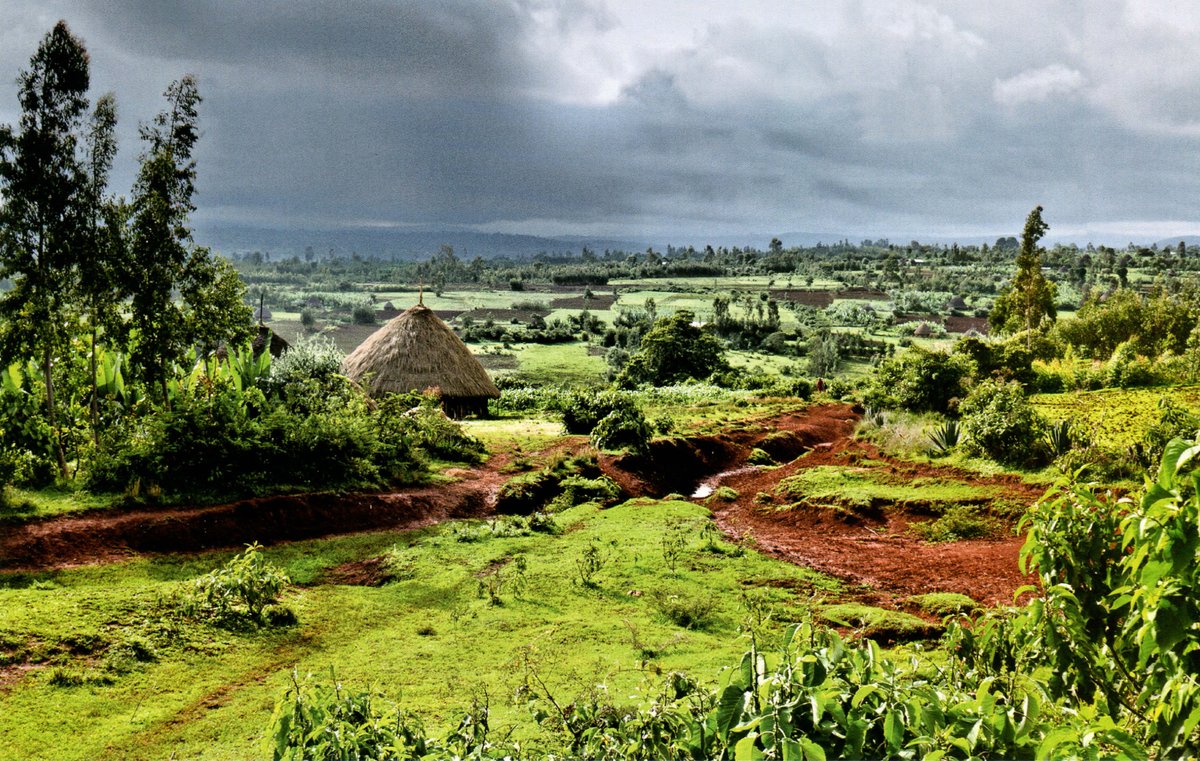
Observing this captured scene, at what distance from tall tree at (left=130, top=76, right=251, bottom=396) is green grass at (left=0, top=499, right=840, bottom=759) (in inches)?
189

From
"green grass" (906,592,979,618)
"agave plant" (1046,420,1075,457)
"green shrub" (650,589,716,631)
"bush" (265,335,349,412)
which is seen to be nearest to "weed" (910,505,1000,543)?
"agave plant" (1046,420,1075,457)

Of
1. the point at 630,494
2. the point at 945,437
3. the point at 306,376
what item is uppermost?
the point at 306,376

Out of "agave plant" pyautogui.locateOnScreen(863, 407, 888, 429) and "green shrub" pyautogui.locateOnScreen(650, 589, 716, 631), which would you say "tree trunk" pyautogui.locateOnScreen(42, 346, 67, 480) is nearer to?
"green shrub" pyautogui.locateOnScreen(650, 589, 716, 631)

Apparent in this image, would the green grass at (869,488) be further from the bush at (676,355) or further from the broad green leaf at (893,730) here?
the bush at (676,355)

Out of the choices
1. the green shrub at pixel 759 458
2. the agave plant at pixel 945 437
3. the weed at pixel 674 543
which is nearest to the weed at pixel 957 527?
the weed at pixel 674 543

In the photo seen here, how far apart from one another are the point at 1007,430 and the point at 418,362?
18113 mm

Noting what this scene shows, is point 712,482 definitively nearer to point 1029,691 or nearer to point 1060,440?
point 1060,440

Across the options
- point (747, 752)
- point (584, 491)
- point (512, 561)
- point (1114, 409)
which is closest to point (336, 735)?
point (747, 752)

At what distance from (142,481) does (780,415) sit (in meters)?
20.2

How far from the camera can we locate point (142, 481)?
11766mm

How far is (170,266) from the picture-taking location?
43.2 ft

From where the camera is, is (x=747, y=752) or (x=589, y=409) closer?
(x=747, y=752)

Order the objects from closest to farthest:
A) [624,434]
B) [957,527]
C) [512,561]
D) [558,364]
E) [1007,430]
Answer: [512,561] → [957,527] → [1007,430] → [624,434] → [558,364]

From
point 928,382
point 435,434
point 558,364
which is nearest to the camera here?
point 435,434
